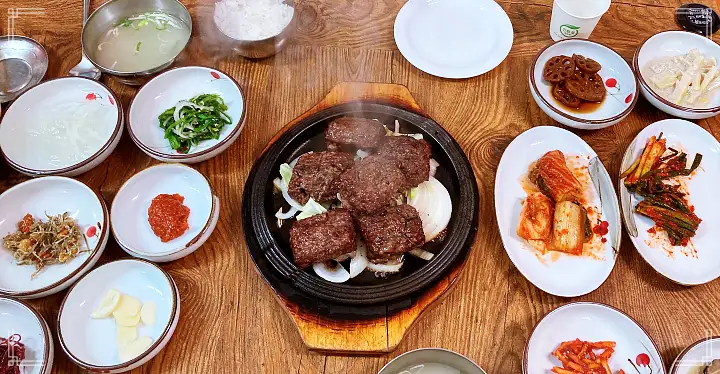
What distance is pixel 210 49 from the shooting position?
3.63 metres

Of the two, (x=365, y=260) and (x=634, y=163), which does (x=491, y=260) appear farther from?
(x=634, y=163)

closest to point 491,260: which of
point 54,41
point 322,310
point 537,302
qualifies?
point 537,302

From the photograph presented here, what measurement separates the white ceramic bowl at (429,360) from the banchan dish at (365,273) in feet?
1.17

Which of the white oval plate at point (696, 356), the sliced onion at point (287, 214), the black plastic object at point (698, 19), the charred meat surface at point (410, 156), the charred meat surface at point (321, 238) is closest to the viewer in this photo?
the white oval plate at point (696, 356)

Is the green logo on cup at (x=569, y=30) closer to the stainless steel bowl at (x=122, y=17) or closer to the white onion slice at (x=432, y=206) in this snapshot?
the white onion slice at (x=432, y=206)

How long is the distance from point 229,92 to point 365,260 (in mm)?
1472

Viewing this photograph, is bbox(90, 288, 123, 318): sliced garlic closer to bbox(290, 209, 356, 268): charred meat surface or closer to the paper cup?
bbox(290, 209, 356, 268): charred meat surface

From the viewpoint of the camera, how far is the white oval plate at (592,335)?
2502 millimetres

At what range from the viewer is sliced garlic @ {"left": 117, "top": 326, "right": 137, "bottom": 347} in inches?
101

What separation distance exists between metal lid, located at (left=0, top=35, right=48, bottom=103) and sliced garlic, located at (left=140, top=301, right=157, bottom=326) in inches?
70.4

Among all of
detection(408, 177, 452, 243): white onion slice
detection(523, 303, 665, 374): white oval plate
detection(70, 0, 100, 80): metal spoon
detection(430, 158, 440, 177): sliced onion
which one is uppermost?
detection(70, 0, 100, 80): metal spoon

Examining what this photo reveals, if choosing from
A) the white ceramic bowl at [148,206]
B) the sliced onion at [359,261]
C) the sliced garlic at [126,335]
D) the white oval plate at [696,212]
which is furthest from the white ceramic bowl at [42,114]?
the white oval plate at [696,212]

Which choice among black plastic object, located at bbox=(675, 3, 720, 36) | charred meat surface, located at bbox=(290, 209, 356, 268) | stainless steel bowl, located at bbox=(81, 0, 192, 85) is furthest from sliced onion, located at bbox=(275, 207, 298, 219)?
black plastic object, located at bbox=(675, 3, 720, 36)

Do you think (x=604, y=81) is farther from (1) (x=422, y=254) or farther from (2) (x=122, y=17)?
(2) (x=122, y=17)
